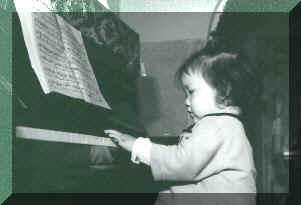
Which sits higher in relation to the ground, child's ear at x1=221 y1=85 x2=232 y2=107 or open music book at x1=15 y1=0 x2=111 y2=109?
open music book at x1=15 y1=0 x2=111 y2=109

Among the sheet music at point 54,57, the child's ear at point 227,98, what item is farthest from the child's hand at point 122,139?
the child's ear at point 227,98

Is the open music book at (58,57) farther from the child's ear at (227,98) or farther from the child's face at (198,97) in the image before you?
the child's ear at (227,98)

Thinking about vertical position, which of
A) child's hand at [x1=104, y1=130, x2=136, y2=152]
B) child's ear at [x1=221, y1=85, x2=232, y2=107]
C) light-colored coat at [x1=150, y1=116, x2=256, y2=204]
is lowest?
light-colored coat at [x1=150, y1=116, x2=256, y2=204]

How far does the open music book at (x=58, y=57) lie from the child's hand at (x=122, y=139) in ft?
0.30

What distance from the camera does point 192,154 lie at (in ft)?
5.18

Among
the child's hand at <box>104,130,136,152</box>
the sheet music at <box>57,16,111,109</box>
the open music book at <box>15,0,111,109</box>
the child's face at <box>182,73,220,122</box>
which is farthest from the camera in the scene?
the child's face at <box>182,73,220,122</box>

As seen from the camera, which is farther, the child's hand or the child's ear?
the child's ear

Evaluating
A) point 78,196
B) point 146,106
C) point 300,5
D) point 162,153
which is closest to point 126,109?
point 146,106

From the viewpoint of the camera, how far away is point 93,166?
1.43 m

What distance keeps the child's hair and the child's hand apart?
275 millimetres

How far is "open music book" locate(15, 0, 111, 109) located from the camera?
1226 mm

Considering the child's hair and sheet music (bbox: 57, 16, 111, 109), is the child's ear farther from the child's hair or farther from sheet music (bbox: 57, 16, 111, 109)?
sheet music (bbox: 57, 16, 111, 109)

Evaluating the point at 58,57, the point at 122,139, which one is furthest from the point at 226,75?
the point at 58,57

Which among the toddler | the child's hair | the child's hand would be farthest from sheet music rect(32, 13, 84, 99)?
the child's hair
